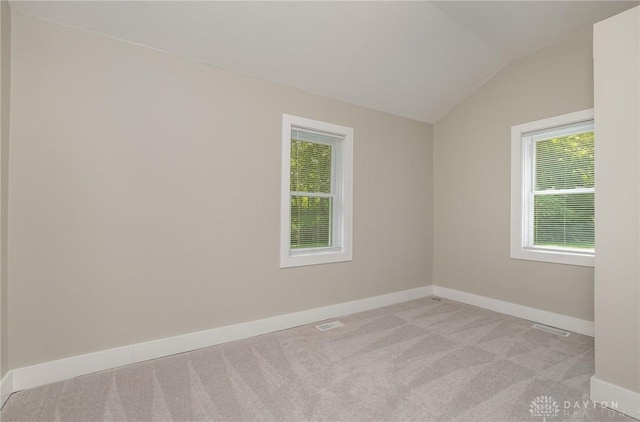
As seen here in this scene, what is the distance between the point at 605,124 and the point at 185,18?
9.24 feet

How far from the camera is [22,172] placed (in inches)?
75.9

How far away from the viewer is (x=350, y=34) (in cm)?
260

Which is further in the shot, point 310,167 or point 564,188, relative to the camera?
point 310,167

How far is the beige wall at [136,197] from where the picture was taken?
1.96 m

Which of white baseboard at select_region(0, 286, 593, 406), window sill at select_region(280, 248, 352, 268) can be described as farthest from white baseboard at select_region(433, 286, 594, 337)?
window sill at select_region(280, 248, 352, 268)

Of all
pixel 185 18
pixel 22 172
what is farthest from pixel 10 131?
pixel 185 18

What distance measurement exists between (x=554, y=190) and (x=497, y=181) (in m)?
0.54

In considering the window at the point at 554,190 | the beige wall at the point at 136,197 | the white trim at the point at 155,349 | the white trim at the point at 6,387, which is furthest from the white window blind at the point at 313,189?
the white trim at the point at 6,387

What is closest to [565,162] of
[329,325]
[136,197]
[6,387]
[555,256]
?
[555,256]

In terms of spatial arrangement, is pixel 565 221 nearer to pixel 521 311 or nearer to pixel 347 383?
pixel 521 311

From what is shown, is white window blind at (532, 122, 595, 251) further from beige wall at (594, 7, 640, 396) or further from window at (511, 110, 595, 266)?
beige wall at (594, 7, 640, 396)

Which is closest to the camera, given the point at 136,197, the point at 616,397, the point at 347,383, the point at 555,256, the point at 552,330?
the point at 616,397

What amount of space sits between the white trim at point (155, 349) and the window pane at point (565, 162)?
7.81ft

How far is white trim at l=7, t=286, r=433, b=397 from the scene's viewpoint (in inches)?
76.5
